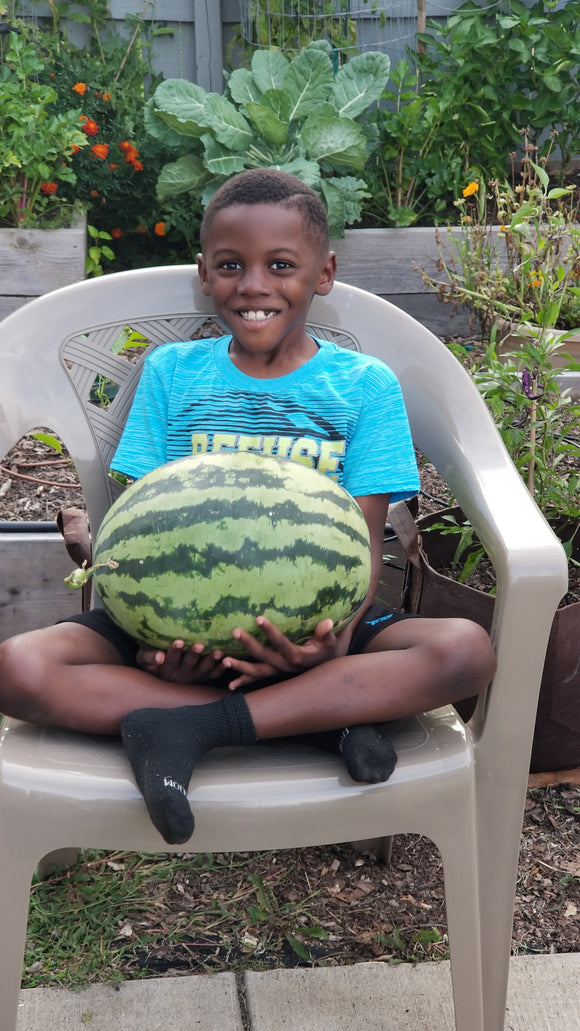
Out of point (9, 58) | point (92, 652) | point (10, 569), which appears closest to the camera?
point (92, 652)

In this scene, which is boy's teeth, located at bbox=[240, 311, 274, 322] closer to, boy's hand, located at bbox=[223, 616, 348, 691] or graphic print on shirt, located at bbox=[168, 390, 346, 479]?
graphic print on shirt, located at bbox=[168, 390, 346, 479]

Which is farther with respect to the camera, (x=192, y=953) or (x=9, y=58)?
(x=9, y=58)

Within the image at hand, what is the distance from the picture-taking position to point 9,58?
4.38 metres

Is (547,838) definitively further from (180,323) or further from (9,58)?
(9,58)

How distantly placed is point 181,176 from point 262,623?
10.9ft

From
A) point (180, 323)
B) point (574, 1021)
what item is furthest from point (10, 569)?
point (574, 1021)

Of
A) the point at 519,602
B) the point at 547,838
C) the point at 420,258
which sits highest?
the point at 519,602

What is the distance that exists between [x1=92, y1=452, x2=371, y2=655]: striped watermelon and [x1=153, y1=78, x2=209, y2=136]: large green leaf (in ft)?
10.0

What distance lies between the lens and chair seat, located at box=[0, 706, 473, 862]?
66.4 inches

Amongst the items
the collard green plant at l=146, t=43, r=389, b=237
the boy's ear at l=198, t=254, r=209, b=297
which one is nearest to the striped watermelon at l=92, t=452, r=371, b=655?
the boy's ear at l=198, t=254, r=209, b=297

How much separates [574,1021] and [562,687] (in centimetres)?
77

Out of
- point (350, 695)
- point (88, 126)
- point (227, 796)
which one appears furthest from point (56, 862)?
point (88, 126)

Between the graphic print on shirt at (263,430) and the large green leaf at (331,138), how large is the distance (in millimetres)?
2482

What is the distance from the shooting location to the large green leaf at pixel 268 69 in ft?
14.9
